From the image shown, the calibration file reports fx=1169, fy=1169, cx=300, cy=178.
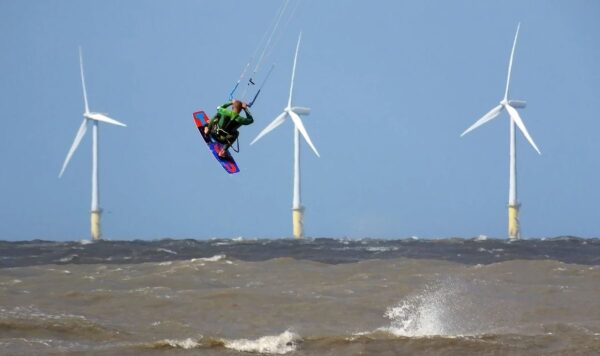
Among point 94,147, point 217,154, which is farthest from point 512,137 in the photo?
point 217,154

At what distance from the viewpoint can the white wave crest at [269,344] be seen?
24.9 m

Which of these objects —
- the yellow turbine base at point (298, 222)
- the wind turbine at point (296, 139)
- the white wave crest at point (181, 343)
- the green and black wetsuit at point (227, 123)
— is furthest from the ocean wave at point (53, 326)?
the yellow turbine base at point (298, 222)

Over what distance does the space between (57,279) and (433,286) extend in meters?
13.7

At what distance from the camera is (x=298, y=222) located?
382 feet

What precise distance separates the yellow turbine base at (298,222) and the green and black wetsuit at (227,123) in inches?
3309

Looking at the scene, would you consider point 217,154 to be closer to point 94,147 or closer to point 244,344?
point 244,344

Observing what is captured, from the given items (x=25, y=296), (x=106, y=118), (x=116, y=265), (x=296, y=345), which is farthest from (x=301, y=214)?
(x=296, y=345)

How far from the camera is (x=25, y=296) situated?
3462 cm

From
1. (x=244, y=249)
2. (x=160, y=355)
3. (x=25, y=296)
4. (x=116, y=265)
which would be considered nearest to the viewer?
(x=160, y=355)

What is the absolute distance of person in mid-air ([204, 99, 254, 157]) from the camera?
31.1m

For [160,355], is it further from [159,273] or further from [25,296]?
[159,273]

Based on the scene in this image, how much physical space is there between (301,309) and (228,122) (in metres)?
5.44

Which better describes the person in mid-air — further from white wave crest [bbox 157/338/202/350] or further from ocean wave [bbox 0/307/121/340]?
white wave crest [bbox 157/338/202/350]

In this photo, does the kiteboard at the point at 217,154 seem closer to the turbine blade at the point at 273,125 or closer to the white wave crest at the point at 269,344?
the white wave crest at the point at 269,344
